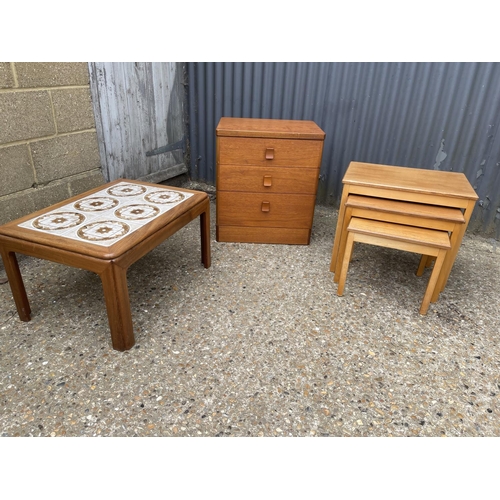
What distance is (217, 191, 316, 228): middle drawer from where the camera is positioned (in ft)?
9.22

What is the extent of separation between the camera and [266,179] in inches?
108

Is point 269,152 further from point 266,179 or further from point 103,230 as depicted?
point 103,230

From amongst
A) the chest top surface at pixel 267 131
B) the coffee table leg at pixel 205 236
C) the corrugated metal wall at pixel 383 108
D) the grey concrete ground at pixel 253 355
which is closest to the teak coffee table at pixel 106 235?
the coffee table leg at pixel 205 236

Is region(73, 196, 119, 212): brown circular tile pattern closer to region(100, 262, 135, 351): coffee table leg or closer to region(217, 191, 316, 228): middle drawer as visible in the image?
region(100, 262, 135, 351): coffee table leg

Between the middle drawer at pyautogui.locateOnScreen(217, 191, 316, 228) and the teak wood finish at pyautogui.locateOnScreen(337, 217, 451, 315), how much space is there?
2.16 feet

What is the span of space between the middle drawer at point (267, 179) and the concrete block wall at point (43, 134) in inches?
42.3

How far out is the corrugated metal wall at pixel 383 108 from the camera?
116 inches

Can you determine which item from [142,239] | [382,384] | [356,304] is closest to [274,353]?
[382,384]

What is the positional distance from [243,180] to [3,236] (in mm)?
1545

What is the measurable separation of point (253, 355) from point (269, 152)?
57.1 inches

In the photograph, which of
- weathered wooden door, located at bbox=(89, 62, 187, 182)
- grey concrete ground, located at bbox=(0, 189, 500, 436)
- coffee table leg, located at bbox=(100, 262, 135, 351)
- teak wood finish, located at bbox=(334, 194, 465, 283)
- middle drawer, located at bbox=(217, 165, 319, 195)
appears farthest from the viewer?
weathered wooden door, located at bbox=(89, 62, 187, 182)

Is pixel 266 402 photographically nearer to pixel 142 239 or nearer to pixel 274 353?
pixel 274 353

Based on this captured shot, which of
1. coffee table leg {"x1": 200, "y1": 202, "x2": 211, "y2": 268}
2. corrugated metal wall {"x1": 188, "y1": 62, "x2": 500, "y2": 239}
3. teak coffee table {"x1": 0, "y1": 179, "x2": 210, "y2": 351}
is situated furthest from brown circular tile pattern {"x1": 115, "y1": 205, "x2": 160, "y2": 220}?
corrugated metal wall {"x1": 188, "y1": 62, "x2": 500, "y2": 239}

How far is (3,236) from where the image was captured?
178 cm
